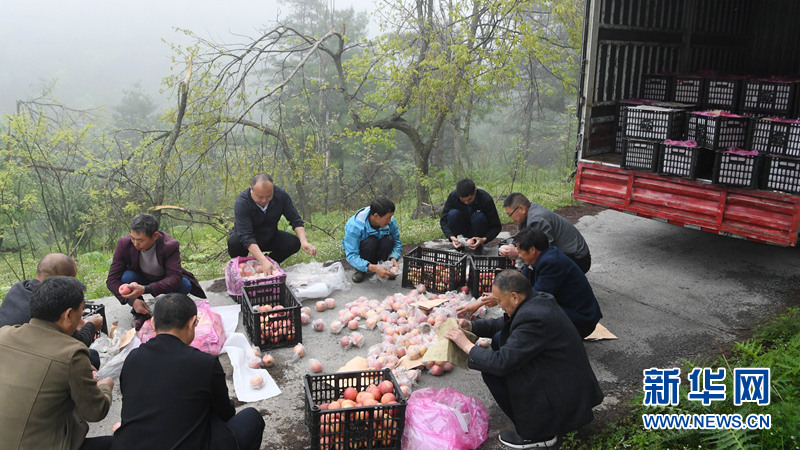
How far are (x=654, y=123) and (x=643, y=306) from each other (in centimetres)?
234

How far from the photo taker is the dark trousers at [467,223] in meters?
7.14

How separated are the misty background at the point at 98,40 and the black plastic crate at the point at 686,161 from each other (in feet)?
176

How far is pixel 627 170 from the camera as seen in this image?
23.1ft

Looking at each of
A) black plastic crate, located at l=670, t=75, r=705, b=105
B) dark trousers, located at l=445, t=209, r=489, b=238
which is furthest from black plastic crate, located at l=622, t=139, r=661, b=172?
black plastic crate, located at l=670, t=75, r=705, b=105

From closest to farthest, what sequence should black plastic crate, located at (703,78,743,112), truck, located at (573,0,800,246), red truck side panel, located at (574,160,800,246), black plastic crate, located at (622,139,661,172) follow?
red truck side panel, located at (574,160,800,246) < truck, located at (573,0,800,246) < black plastic crate, located at (622,139,661,172) < black plastic crate, located at (703,78,743,112)

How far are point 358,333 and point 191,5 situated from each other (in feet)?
341

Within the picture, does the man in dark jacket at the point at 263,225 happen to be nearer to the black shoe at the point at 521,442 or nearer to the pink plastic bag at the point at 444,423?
the pink plastic bag at the point at 444,423

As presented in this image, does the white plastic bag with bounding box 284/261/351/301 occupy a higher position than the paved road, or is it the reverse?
the white plastic bag with bounding box 284/261/351/301

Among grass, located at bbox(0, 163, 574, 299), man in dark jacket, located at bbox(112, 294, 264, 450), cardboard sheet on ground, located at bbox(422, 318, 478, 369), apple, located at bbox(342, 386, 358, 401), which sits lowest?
grass, located at bbox(0, 163, 574, 299)

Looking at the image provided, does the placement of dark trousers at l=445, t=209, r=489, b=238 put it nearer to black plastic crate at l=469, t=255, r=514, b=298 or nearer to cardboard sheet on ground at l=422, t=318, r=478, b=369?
black plastic crate at l=469, t=255, r=514, b=298

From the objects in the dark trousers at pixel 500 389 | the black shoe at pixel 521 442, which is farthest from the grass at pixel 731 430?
the dark trousers at pixel 500 389

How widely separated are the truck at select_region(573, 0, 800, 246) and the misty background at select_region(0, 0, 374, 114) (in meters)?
52.4

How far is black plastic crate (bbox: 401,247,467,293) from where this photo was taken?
20.1ft

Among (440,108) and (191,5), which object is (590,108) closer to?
(440,108)
